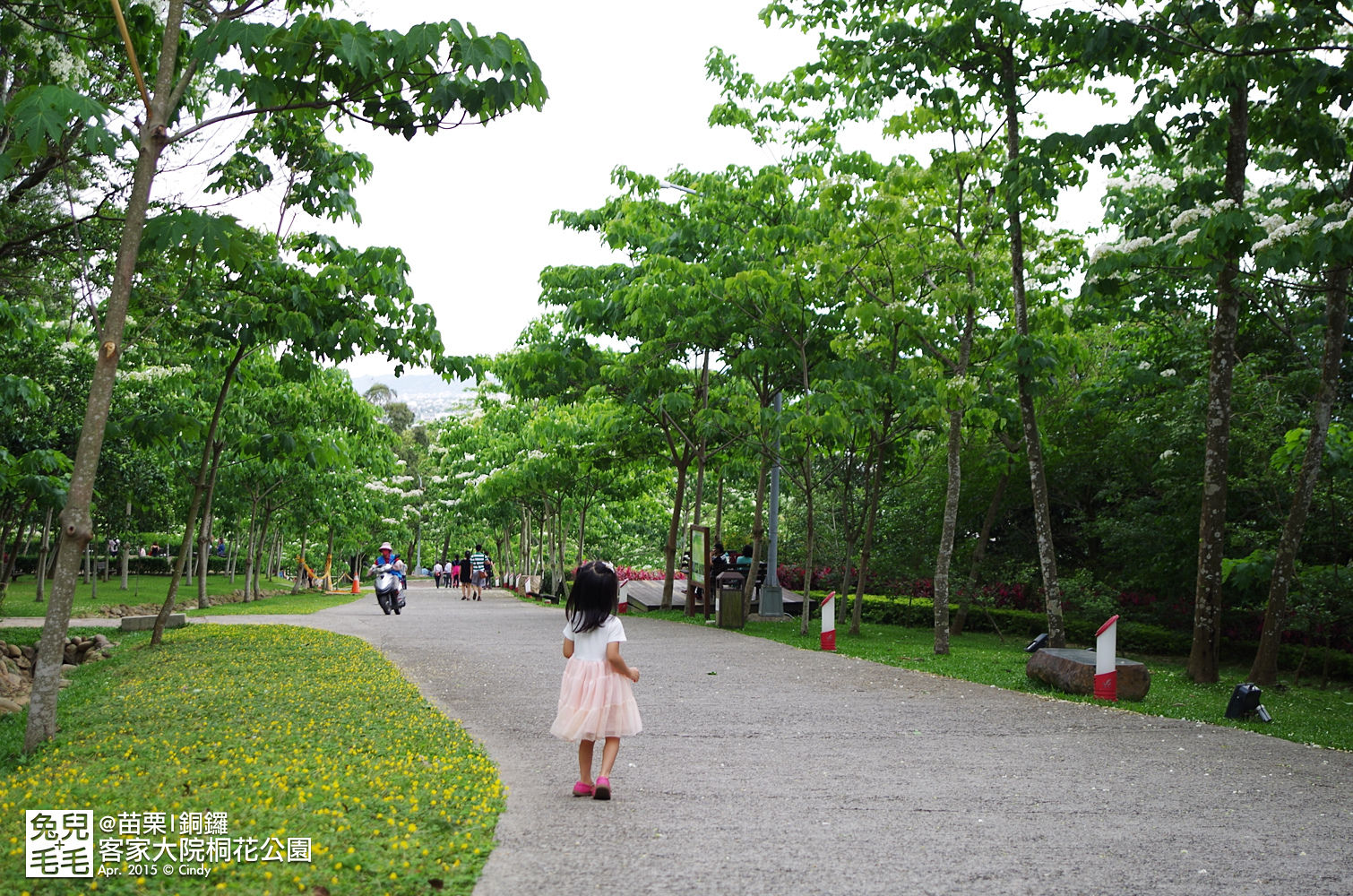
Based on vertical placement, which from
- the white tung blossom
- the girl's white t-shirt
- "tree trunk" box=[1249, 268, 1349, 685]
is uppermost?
the white tung blossom

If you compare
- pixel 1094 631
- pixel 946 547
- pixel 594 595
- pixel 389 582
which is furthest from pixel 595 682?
pixel 389 582

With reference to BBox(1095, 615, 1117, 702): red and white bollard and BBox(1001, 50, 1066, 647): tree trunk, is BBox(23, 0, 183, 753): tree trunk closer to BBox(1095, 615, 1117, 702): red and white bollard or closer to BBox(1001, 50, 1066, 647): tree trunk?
BBox(1095, 615, 1117, 702): red and white bollard

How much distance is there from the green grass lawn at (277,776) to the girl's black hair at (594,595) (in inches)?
43.0

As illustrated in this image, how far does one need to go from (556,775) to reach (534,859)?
6.48 ft

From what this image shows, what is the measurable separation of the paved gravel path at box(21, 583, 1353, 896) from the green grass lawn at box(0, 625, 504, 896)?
329 mm

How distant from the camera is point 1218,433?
12.7m

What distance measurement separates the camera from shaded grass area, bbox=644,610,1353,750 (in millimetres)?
10195

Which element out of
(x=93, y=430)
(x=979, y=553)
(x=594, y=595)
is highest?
(x=93, y=430)

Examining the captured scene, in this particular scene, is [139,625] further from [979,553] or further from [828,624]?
[979,553]

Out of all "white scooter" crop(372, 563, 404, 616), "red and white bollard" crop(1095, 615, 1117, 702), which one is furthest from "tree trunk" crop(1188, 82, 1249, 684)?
"white scooter" crop(372, 563, 404, 616)

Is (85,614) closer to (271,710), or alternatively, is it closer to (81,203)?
(81,203)

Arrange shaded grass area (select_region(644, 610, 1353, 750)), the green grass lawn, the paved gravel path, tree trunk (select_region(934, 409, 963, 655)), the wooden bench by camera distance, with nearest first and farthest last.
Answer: the green grass lawn, the paved gravel path, shaded grass area (select_region(644, 610, 1353, 750)), tree trunk (select_region(934, 409, 963, 655)), the wooden bench

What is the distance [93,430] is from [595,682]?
3.87 meters

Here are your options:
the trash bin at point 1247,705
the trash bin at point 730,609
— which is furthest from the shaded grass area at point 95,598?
the trash bin at point 1247,705
